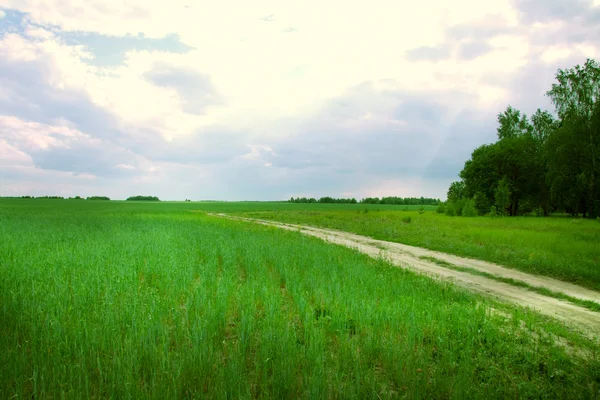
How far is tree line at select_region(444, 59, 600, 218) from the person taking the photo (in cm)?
4197

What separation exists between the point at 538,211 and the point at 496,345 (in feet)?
203

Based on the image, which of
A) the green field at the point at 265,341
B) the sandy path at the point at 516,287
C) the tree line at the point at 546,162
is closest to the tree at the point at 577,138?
the tree line at the point at 546,162

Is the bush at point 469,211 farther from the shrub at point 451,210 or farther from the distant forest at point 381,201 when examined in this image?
the distant forest at point 381,201

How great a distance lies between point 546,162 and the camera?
48.9 meters

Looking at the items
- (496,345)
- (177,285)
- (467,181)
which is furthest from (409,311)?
(467,181)

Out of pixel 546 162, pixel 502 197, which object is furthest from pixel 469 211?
pixel 546 162

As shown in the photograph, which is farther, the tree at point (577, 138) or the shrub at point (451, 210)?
the shrub at point (451, 210)

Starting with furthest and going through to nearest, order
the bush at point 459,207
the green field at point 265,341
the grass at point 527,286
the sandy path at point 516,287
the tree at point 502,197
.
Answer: the bush at point 459,207, the tree at point 502,197, the grass at point 527,286, the sandy path at point 516,287, the green field at point 265,341

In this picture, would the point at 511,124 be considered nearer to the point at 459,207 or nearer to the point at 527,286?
the point at 459,207

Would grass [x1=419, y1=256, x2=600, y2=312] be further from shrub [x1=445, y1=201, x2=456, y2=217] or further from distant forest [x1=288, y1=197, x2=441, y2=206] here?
distant forest [x1=288, y1=197, x2=441, y2=206]

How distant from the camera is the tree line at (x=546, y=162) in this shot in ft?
138

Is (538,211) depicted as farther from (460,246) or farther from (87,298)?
(87,298)

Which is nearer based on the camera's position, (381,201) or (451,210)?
(451,210)

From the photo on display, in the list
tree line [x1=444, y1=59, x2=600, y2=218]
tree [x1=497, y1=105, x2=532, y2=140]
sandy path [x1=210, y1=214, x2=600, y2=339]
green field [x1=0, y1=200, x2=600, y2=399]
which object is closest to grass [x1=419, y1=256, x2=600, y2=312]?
sandy path [x1=210, y1=214, x2=600, y2=339]
